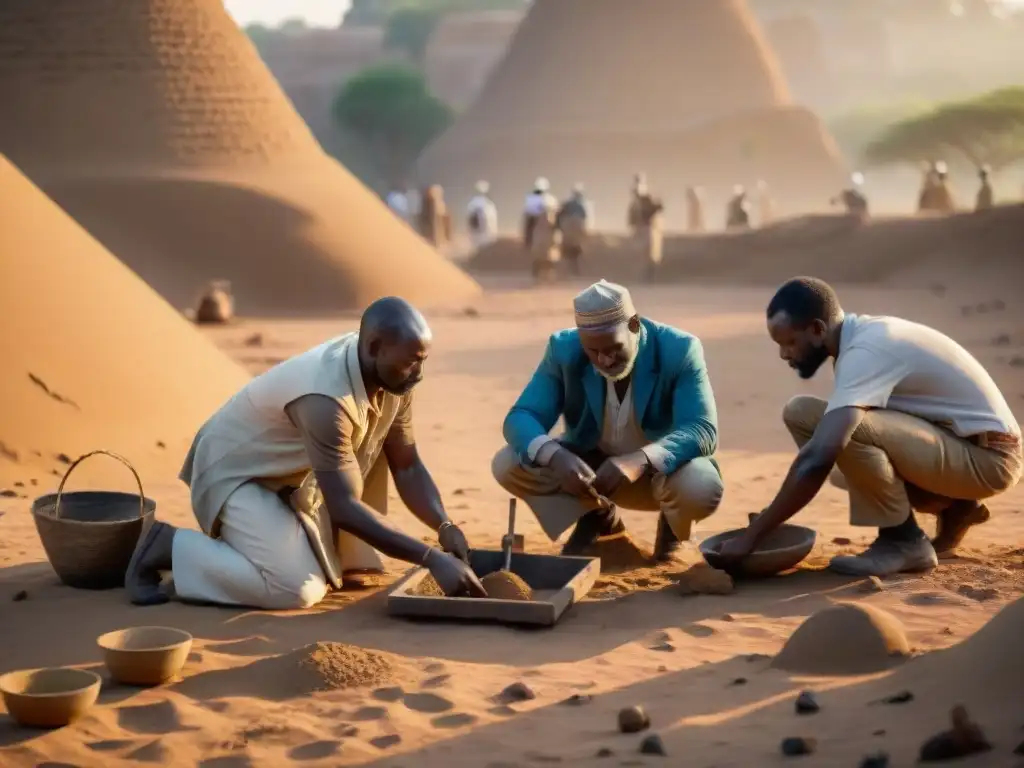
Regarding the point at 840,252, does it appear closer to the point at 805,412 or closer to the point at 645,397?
the point at 805,412

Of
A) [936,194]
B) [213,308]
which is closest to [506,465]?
[213,308]

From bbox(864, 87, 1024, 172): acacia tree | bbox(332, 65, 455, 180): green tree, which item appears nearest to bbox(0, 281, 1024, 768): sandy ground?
bbox(864, 87, 1024, 172): acacia tree

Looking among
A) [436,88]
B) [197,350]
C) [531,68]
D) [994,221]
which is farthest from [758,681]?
[436,88]

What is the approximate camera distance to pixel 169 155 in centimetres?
1716

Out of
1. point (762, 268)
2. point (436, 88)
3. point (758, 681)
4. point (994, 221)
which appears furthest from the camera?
point (436, 88)

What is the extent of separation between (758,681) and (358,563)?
5.45ft

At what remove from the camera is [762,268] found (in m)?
21.9

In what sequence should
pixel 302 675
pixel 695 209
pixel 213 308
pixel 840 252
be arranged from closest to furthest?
pixel 302 675 < pixel 213 308 < pixel 840 252 < pixel 695 209

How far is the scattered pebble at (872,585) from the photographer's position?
192 inches

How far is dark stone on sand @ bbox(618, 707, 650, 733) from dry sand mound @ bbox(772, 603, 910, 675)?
0.59 m

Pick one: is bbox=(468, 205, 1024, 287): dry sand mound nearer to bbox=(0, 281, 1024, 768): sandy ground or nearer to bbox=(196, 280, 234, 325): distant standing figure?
bbox=(196, 280, 234, 325): distant standing figure

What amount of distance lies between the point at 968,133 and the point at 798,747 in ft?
126

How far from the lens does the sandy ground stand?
11.6 ft

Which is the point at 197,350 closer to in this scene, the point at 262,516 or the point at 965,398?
the point at 262,516
